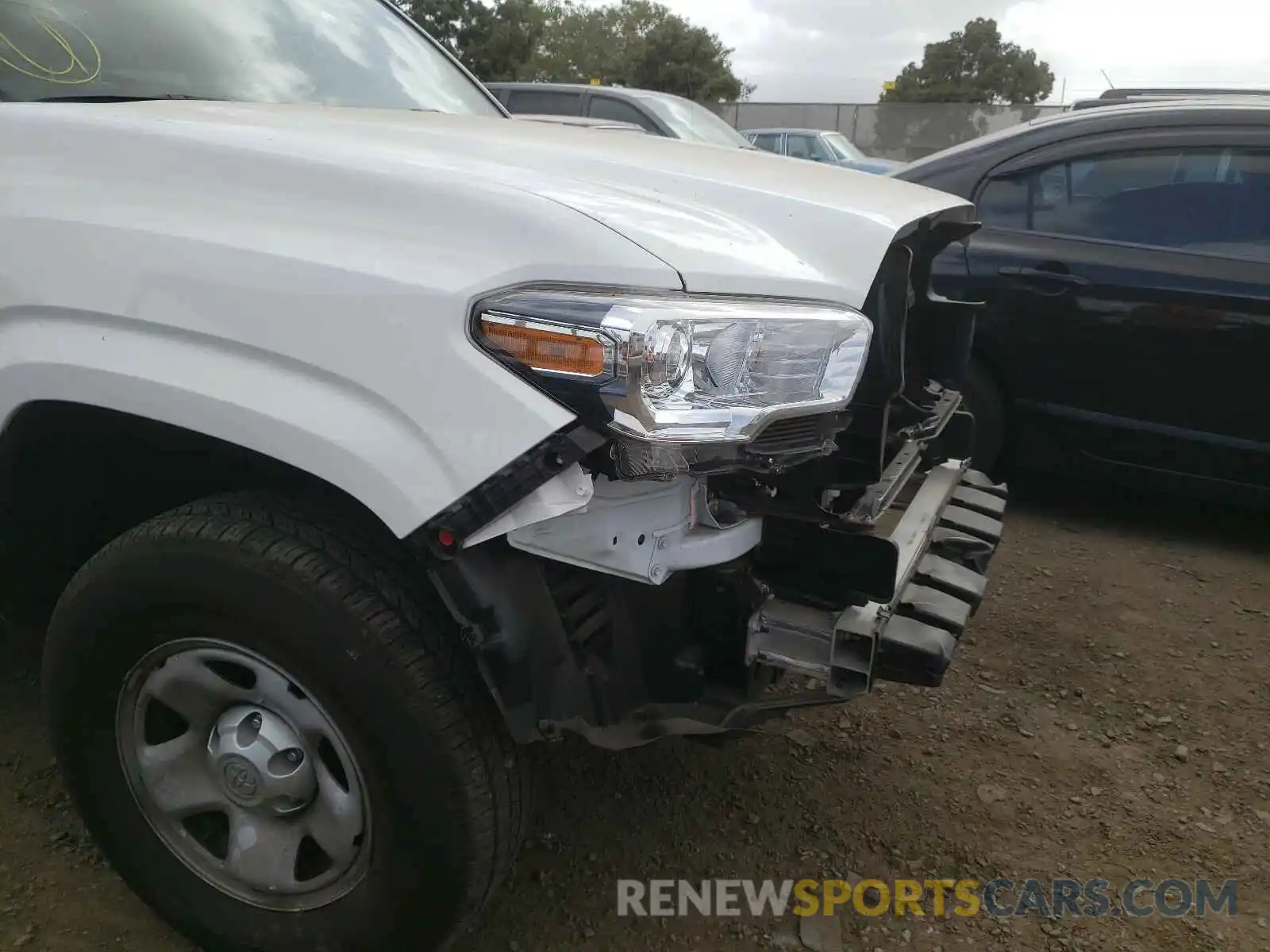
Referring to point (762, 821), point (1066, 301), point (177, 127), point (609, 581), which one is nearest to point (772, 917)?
point (762, 821)

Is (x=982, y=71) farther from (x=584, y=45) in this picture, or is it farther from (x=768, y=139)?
(x=768, y=139)

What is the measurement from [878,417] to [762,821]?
47.4 inches

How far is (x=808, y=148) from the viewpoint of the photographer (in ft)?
48.4

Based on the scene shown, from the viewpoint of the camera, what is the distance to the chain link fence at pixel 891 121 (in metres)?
24.8

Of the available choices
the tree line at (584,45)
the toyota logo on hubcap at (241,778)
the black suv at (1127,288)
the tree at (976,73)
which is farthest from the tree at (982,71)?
the toyota logo on hubcap at (241,778)

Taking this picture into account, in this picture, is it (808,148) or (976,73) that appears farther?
(976,73)

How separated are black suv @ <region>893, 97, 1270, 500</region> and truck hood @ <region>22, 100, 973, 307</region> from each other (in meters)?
2.13

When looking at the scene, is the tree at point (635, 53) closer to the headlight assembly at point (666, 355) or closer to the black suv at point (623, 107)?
the black suv at point (623, 107)

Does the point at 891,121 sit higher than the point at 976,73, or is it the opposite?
the point at 976,73

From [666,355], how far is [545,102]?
8.93 metres

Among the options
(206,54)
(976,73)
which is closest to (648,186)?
(206,54)

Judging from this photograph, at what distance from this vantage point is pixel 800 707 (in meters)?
1.79

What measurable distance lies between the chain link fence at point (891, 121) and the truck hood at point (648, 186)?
78.9 feet

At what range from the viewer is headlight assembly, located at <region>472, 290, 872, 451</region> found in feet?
4.64
